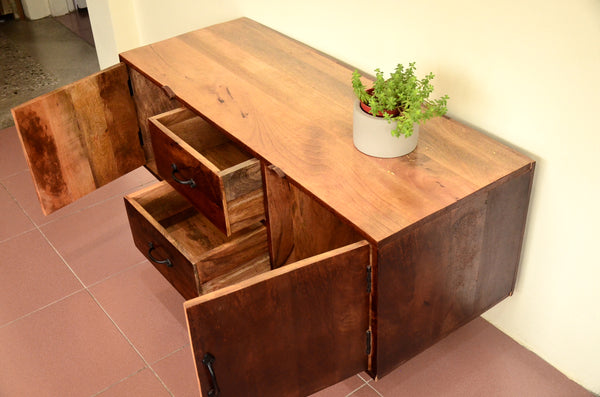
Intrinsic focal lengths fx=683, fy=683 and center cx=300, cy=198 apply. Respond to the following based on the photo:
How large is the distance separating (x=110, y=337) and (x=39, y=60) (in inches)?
88.5

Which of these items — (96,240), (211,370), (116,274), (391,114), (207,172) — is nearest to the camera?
(211,370)

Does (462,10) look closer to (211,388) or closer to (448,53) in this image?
(448,53)

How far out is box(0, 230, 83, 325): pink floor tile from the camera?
211cm

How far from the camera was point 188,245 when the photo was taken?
201 cm

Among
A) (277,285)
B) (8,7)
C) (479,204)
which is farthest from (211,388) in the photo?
(8,7)

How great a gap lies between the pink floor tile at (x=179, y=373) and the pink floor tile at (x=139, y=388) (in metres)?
0.02

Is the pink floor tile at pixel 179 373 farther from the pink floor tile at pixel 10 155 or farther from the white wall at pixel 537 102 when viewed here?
the pink floor tile at pixel 10 155

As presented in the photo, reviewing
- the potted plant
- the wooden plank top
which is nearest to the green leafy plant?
the potted plant

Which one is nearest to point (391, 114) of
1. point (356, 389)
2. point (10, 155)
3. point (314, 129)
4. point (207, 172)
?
point (314, 129)

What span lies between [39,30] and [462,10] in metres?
3.22

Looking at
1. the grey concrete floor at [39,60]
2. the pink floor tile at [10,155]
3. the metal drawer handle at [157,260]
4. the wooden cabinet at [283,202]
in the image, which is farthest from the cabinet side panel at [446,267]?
the grey concrete floor at [39,60]

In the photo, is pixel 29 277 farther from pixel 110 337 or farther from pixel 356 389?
pixel 356 389

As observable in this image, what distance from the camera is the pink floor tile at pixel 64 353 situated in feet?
6.09

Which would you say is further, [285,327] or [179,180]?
[179,180]
